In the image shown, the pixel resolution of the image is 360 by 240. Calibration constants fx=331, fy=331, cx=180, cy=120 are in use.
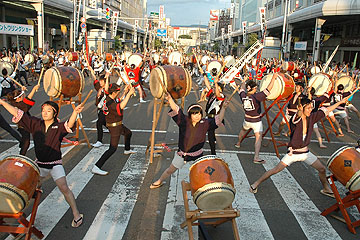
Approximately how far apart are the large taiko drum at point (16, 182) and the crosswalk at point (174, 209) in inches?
33.7

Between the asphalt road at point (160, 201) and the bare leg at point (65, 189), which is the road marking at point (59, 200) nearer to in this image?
the asphalt road at point (160, 201)

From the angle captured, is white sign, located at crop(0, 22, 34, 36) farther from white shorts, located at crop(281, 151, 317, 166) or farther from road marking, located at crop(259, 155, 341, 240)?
white shorts, located at crop(281, 151, 317, 166)

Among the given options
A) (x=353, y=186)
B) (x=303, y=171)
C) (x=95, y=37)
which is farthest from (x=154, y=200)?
(x=95, y=37)

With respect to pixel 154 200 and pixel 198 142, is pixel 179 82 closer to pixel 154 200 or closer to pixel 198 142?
pixel 198 142

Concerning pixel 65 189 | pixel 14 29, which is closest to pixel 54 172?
pixel 65 189

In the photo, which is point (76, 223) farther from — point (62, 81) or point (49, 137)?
point (62, 81)

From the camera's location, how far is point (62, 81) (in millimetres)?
7234

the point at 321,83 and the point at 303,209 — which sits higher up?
the point at 321,83

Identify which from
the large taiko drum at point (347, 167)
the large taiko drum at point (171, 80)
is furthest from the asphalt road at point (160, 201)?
the large taiko drum at point (171, 80)

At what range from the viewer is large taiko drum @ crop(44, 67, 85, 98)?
720cm

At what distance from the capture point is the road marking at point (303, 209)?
456cm

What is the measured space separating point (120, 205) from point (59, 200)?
0.99 meters

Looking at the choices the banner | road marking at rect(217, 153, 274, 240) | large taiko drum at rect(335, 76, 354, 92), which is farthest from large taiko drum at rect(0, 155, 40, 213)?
the banner

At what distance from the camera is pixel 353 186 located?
443 cm
